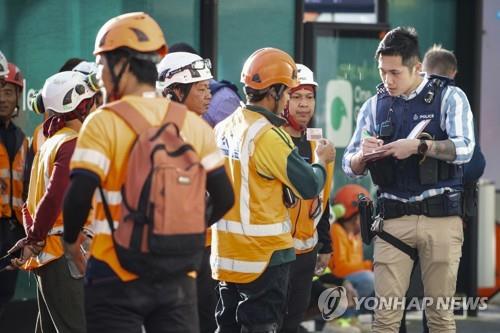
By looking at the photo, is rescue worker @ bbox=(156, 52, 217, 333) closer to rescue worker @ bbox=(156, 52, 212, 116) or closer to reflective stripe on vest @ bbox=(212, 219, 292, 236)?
rescue worker @ bbox=(156, 52, 212, 116)

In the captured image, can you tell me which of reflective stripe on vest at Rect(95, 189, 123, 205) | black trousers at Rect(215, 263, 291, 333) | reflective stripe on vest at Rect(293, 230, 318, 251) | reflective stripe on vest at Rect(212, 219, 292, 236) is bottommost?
black trousers at Rect(215, 263, 291, 333)

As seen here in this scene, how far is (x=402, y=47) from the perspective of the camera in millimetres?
7441

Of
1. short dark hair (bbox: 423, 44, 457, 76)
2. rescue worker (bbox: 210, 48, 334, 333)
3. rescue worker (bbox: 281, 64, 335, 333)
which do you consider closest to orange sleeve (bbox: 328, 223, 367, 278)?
short dark hair (bbox: 423, 44, 457, 76)

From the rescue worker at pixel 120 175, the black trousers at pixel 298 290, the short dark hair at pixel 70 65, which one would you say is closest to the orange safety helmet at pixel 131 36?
the rescue worker at pixel 120 175

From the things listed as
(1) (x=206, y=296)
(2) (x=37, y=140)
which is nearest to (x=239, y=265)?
(1) (x=206, y=296)

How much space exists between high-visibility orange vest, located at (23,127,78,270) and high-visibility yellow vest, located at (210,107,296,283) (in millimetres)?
909

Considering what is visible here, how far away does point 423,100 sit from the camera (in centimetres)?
→ 750

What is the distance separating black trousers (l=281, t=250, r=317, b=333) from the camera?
767 centimetres

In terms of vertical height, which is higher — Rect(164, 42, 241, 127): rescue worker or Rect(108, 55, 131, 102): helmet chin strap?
Rect(108, 55, 131, 102): helmet chin strap

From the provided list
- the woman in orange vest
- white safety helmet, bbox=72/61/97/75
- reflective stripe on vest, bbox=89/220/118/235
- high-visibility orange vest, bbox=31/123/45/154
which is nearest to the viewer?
reflective stripe on vest, bbox=89/220/118/235

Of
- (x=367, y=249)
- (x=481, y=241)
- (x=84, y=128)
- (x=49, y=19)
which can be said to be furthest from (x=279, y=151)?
(x=481, y=241)

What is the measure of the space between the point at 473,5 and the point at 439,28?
41 centimetres

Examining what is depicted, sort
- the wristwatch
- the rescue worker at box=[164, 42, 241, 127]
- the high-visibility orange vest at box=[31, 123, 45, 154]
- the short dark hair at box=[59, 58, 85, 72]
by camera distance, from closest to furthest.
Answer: the wristwatch < the high-visibility orange vest at box=[31, 123, 45, 154] < the rescue worker at box=[164, 42, 241, 127] < the short dark hair at box=[59, 58, 85, 72]

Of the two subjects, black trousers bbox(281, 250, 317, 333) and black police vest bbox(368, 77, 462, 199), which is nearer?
black police vest bbox(368, 77, 462, 199)
